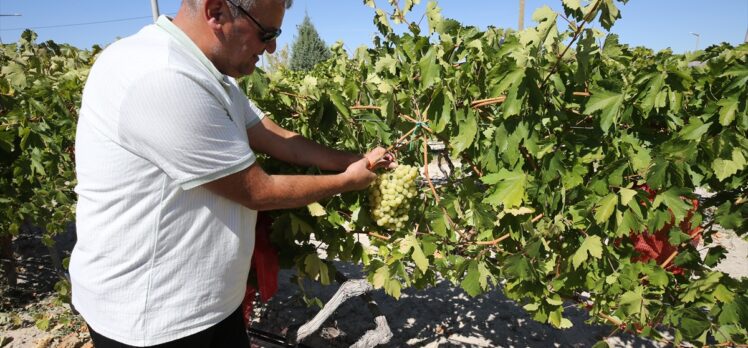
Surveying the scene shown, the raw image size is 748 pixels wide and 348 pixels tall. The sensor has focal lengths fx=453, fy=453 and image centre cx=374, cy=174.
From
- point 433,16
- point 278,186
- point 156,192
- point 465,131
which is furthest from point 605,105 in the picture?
point 156,192

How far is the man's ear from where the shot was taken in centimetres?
129

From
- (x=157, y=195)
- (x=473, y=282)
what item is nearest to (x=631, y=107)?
(x=473, y=282)

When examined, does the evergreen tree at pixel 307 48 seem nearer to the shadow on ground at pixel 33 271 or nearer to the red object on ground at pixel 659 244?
the shadow on ground at pixel 33 271

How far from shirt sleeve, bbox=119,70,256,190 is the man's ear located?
207mm

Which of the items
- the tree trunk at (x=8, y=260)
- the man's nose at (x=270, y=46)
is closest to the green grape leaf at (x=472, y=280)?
the man's nose at (x=270, y=46)

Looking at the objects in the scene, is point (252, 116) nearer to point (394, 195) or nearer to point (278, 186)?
point (278, 186)

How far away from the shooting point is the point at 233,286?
156cm

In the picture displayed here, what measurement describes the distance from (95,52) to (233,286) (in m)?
4.17

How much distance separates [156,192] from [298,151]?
0.71 m

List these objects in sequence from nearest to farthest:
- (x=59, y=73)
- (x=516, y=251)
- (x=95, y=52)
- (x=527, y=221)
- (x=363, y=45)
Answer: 1. (x=527, y=221)
2. (x=516, y=251)
3. (x=363, y=45)
4. (x=59, y=73)
5. (x=95, y=52)

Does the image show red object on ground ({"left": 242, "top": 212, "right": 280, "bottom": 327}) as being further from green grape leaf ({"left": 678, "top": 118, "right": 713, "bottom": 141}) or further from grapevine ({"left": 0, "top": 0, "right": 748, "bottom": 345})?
green grape leaf ({"left": 678, "top": 118, "right": 713, "bottom": 141})

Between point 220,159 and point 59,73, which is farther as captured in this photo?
point 59,73

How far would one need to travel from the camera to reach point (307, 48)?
48344 mm

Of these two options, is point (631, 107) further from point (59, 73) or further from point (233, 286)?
point (59, 73)
